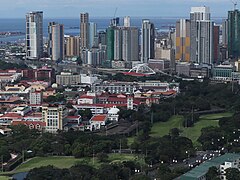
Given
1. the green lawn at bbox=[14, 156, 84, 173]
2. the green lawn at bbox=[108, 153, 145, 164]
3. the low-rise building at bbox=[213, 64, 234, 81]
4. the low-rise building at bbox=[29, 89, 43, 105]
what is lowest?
the green lawn at bbox=[14, 156, 84, 173]

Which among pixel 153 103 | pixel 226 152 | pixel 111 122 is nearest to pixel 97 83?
pixel 153 103

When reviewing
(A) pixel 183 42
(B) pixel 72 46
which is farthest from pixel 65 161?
(B) pixel 72 46

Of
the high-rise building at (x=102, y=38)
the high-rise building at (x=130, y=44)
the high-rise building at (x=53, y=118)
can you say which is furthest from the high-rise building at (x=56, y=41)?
the high-rise building at (x=53, y=118)

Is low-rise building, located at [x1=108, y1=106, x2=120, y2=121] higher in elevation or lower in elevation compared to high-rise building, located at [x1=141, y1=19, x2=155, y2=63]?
lower

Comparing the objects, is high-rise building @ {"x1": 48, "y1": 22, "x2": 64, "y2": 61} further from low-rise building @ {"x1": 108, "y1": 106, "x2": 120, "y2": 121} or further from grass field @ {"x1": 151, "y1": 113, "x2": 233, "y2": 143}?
grass field @ {"x1": 151, "y1": 113, "x2": 233, "y2": 143}

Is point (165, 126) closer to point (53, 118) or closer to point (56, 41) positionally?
point (53, 118)

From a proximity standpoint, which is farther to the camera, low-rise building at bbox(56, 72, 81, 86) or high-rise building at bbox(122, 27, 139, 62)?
high-rise building at bbox(122, 27, 139, 62)

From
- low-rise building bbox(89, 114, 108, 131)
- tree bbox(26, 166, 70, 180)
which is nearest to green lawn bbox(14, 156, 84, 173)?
tree bbox(26, 166, 70, 180)

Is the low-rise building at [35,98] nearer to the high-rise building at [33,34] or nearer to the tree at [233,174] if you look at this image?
the tree at [233,174]
